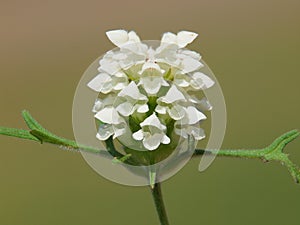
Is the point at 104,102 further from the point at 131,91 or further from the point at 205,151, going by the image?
the point at 205,151

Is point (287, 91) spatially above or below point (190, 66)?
above

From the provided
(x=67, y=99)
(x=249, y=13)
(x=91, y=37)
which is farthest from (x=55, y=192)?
(x=249, y=13)

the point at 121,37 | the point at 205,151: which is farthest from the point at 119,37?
the point at 205,151

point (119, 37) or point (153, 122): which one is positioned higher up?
point (119, 37)

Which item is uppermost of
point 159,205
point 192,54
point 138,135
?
point 192,54

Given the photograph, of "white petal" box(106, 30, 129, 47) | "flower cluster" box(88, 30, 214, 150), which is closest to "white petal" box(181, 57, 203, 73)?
"flower cluster" box(88, 30, 214, 150)

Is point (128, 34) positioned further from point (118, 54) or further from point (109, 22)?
point (109, 22)
